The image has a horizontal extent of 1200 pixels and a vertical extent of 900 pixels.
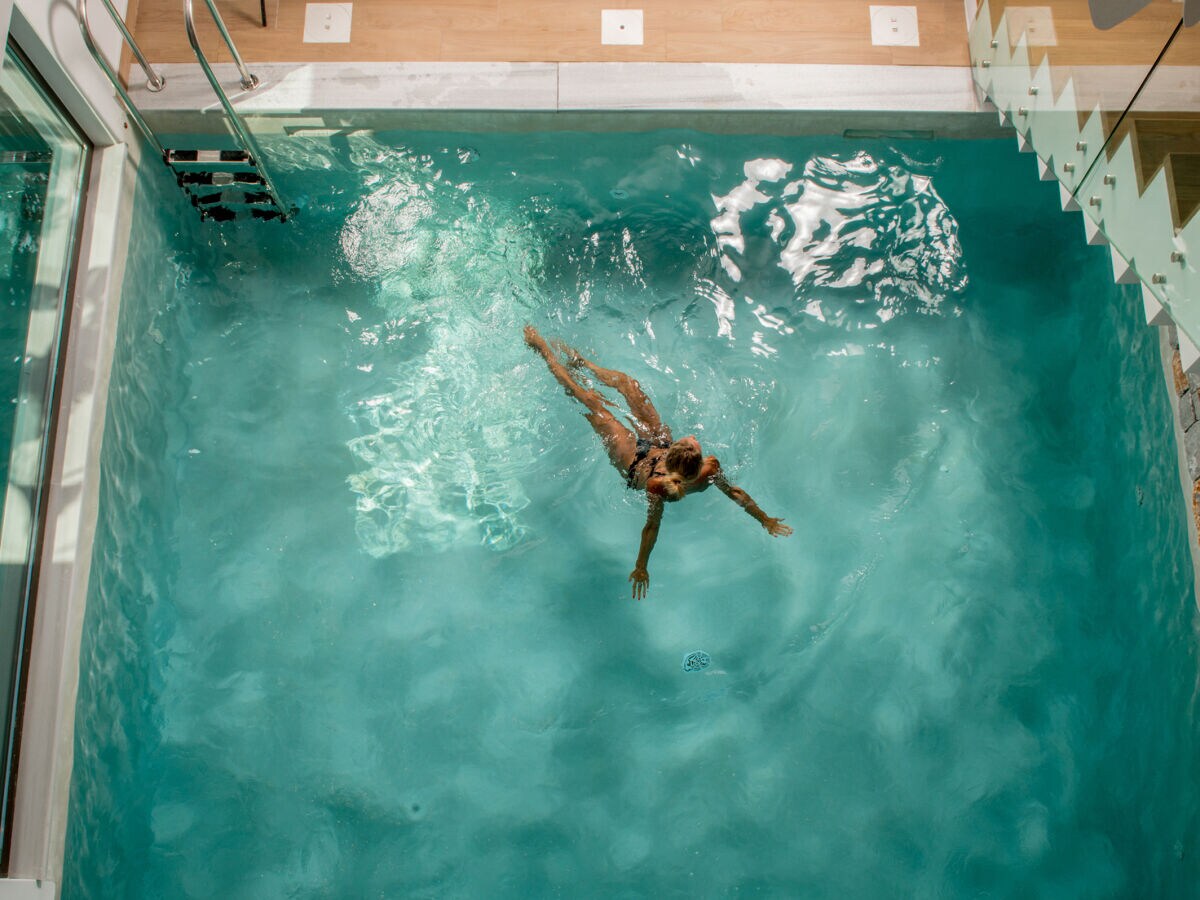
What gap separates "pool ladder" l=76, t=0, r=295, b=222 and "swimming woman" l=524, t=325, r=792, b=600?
1.91 metres

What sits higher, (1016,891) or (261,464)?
(261,464)

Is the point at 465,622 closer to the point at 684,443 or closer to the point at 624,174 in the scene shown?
the point at 684,443

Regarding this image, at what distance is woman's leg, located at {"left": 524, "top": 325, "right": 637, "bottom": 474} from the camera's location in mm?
4703

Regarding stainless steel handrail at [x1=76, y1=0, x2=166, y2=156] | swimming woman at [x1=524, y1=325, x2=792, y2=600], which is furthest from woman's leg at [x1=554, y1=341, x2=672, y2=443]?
stainless steel handrail at [x1=76, y1=0, x2=166, y2=156]

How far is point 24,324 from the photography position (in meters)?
4.81

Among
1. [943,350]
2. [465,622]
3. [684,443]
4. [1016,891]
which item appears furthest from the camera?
[943,350]

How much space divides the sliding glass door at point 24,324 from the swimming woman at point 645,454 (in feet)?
8.44

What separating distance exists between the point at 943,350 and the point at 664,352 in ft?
5.70

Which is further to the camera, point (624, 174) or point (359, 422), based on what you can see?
point (624, 174)

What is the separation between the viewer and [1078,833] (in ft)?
16.5

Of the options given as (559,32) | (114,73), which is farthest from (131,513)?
(559,32)

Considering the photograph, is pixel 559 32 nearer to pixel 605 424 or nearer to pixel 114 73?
pixel 114 73

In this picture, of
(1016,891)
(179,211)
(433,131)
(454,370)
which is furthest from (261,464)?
(1016,891)

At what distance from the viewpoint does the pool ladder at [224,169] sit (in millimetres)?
5508
